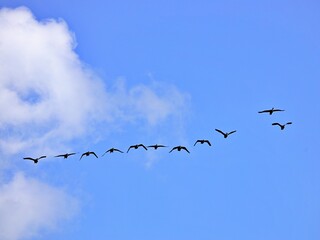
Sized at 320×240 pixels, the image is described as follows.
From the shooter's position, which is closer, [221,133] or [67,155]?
[221,133]

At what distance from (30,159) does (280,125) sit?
51.2 m

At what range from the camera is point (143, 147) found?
123688mm

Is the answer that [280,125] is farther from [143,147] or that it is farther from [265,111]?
[143,147]

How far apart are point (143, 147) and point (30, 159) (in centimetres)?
2380

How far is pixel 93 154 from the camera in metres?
128

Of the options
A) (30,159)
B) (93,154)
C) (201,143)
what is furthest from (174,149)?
(30,159)

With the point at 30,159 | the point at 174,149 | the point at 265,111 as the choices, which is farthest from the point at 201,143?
the point at 30,159

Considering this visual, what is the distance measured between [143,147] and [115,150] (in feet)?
25.2

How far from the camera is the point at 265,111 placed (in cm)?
11612

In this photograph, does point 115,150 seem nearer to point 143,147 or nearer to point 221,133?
point 143,147

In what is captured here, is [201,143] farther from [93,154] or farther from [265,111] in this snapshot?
[93,154]

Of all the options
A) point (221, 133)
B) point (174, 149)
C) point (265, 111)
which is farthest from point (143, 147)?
point (265, 111)

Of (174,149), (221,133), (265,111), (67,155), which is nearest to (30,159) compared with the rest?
(67,155)

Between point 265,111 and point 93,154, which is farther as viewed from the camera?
point 93,154
